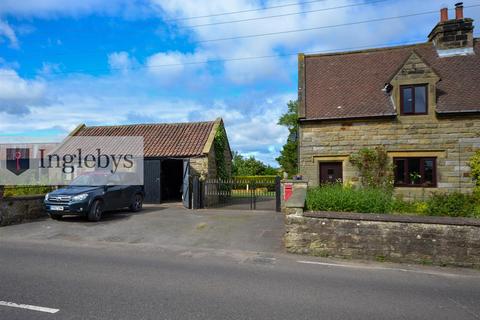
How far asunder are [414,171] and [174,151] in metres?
11.9

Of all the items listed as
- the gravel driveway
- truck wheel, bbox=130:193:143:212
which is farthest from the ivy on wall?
the gravel driveway

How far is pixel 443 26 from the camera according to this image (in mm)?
17406

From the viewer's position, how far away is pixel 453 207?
8516 mm

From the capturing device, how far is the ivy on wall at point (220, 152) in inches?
818

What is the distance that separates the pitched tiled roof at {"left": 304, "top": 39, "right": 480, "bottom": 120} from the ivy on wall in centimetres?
596

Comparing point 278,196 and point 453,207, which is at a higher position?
point 453,207

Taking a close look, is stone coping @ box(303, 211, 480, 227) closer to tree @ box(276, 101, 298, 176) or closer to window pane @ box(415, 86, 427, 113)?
window pane @ box(415, 86, 427, 113)

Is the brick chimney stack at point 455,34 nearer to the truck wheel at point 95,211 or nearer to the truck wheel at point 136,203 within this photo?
the truck wheel at point 136,203

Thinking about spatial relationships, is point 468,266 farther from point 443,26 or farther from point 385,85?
point 443,26

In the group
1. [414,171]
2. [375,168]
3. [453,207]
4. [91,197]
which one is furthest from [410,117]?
[91,197]

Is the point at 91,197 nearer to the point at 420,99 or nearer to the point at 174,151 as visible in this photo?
the point at 174,151

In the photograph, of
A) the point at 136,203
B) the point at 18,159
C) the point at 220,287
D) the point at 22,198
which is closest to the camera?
the point at 220,287

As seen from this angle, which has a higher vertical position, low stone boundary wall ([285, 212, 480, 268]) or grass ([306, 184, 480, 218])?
grass ([306, 184, 480, 218])

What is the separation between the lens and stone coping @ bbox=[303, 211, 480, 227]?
7484 mm
